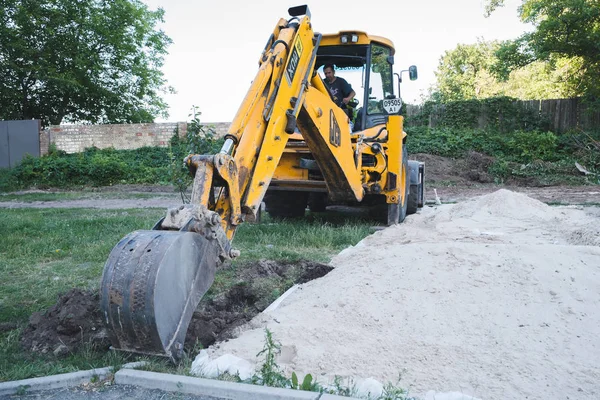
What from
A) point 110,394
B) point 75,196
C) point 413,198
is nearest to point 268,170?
point 110,394

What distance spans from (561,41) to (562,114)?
A: 359cm

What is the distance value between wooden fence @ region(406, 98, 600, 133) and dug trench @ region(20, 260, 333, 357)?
1880 cm

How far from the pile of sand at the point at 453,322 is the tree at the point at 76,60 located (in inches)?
941

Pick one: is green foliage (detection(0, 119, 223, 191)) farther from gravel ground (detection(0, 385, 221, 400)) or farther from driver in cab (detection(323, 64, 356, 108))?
→ gravel ground (detection(0, 385, 221, 400))

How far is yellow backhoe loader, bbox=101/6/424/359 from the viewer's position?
3193 mm

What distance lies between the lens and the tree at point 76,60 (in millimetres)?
25156

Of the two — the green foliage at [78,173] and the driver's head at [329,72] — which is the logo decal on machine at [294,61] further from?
the green foliage at [78,173]

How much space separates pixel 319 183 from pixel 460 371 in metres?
5.21

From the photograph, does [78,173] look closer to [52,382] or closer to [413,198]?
[413,198]

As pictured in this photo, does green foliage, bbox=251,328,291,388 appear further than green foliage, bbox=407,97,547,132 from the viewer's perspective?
No

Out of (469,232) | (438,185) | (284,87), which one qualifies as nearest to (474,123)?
(438,185)

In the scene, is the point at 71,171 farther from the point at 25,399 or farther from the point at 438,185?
the point at 25,399

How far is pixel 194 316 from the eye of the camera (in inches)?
165

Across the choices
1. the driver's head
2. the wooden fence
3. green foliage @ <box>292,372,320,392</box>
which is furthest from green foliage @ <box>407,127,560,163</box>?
green foliage @ <box>292,372,320,392</box>
